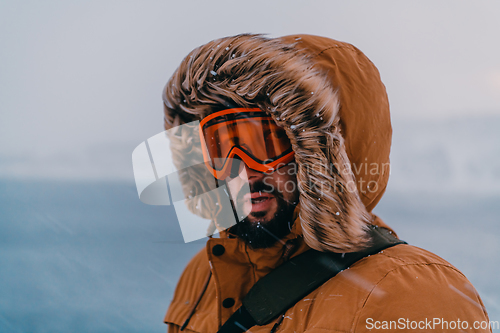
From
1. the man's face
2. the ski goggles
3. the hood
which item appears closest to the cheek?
the man's face

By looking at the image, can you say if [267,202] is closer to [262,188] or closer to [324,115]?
[262,188]

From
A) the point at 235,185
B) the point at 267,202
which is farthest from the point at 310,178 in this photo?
the point at 235,185

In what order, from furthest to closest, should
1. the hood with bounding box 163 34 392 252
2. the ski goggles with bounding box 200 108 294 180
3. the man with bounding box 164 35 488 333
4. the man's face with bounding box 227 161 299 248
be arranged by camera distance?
the man's face with bounding box 227 161 299 248 → the ski goggles with bounding box 200 108 294 180 → the hood with bounding box 163 34 392 252 → the man with bounding box 164 35 488 333

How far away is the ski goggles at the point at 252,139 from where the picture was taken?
54.7 inches

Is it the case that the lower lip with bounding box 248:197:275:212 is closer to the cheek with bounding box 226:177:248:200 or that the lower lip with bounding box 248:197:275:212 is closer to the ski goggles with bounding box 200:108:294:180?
the cheek with bounding box 226:177:248:200

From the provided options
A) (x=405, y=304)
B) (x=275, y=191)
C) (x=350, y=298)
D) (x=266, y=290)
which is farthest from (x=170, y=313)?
(x=405, y=304)

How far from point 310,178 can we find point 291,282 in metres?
0.44

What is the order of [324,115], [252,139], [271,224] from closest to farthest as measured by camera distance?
[324,115] < [252,139] < [271,224]

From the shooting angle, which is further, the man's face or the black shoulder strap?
the man's face

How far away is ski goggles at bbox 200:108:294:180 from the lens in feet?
4.56

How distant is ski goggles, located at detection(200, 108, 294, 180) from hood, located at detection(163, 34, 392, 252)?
0.07 m

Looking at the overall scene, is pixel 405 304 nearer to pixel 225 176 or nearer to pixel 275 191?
pixel 275 191

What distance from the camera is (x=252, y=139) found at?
4.60 feet

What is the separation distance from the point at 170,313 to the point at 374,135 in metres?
1.63
